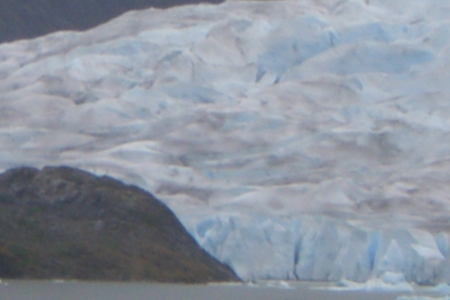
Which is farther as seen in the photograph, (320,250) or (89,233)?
(320,250)

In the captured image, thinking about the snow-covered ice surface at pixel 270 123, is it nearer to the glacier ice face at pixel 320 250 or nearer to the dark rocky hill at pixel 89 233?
the glacier ice face at pixel 320 250

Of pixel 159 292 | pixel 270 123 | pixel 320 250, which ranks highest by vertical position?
pixel 159 292

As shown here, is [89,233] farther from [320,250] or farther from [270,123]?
[270,123]

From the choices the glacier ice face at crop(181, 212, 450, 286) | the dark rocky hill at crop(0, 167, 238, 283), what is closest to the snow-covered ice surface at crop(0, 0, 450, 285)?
the glacier ice face at crop(181, 212, 450, 286)

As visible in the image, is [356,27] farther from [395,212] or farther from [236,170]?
[395,212]

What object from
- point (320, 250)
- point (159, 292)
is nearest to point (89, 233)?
point (159, 292)

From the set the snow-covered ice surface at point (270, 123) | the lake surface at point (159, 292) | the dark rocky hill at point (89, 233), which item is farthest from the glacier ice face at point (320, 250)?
the lake surface at point (159, 292)

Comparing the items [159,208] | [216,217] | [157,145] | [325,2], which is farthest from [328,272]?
[325,2]
